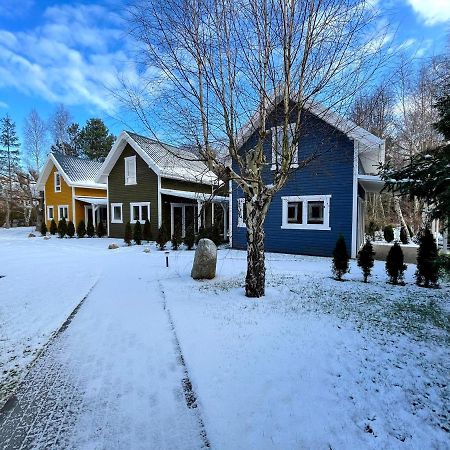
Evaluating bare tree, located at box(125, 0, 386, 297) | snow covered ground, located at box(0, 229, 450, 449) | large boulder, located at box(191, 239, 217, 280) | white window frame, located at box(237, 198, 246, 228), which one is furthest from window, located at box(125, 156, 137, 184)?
bare tree, located at box(125, 0, 386, 297)

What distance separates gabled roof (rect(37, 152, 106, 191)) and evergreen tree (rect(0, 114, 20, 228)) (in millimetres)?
8033

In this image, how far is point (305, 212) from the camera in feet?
38.5

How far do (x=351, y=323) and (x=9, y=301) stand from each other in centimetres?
622

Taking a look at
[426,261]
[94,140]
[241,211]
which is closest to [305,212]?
[241,211]

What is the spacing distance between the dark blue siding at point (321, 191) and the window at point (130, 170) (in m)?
8.82

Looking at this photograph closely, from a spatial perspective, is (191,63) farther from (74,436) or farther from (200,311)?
(74,436)

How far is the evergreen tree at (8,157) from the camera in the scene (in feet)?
96.4

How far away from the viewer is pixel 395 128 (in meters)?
17.8

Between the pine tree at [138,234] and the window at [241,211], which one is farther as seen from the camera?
the pine tree at [138,234]

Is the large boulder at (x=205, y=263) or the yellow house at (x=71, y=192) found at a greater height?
the yellow house at (x=71, y=192)

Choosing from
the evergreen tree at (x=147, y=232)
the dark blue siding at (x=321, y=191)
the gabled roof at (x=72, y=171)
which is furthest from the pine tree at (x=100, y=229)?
the dark blue siding at (x=321, y=191)

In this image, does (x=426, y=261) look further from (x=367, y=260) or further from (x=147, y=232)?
(x=147, y=232)

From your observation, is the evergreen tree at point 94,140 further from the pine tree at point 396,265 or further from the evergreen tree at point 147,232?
the pine tree at point 396,265

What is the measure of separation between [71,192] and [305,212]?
18.1 metres
